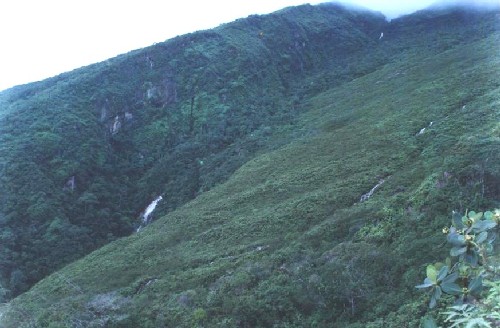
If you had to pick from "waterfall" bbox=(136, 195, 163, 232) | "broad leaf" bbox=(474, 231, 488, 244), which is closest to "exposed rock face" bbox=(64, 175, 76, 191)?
"waterfall" bbox=(136, 195, 163, 232)

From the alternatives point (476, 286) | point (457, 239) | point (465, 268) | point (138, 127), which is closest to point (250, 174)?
point (138, 127)

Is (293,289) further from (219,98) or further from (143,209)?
(219,98)

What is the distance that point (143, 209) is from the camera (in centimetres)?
9438

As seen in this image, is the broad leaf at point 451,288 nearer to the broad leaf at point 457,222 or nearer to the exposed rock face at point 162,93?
the broad leaf at point 457,222

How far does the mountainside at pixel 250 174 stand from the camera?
36031mm

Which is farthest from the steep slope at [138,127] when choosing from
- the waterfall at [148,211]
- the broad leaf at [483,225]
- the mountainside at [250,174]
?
the broad leaf at [483,225]

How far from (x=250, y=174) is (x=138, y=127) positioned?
178ft

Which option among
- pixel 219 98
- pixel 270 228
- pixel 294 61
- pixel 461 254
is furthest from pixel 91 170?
pixel 461 254

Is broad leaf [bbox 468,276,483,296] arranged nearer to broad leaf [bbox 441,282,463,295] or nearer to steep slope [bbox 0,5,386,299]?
broad leaf [bbox 441,282,463,295]

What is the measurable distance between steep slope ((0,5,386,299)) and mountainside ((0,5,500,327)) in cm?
44

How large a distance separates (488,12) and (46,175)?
13265cm

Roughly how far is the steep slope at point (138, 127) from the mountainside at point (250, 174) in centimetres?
44

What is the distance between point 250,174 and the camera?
73312 mm

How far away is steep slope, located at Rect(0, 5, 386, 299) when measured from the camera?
260ft
